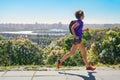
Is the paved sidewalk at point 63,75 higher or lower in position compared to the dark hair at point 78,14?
lower

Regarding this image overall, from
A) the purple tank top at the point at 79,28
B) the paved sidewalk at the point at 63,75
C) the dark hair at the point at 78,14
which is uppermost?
the dark hair at the point at 78,14

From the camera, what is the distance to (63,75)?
21.5 ft

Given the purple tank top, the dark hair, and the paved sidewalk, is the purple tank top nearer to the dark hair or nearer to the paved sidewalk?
the dark hair

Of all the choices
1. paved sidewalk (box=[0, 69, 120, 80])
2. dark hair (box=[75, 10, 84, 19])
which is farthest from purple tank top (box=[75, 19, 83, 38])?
paved sidewalk (box=[0, 69, 120, 80])

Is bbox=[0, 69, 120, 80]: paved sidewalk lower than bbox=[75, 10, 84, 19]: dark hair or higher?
lower

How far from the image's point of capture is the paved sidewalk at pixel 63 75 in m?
6.28

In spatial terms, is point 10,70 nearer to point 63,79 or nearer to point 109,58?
point 63,79

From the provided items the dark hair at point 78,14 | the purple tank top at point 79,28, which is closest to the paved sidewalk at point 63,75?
the purple tank top at point 79,28

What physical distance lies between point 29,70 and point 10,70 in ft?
1.53

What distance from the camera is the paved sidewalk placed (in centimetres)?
628

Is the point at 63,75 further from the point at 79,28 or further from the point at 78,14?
the point at 78,14

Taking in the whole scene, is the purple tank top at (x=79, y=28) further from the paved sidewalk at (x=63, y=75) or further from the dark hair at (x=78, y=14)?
the paved sidewalk at (x=63, y=75)

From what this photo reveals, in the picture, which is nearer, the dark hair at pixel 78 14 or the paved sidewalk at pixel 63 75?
the paved sidewalk at pixel 63 75

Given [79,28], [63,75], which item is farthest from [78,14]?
[63,75]
